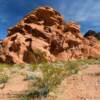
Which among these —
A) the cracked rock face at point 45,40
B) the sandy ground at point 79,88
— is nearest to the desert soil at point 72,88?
the sandy ground at point 79,88

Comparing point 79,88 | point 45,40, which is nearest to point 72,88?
point 79,88

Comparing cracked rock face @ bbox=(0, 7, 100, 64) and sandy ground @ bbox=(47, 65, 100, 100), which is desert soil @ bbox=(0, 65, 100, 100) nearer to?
sandy ground @ bbox=(47, 65, 100, 100)

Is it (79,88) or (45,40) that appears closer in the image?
(79,88)

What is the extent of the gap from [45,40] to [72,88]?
3640 centimetres

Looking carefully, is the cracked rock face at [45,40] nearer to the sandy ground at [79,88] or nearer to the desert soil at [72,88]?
the desert soil at [72,88]

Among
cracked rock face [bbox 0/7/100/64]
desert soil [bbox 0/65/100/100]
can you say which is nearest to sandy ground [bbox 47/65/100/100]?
desert soil [bbox 0/65/100/100]

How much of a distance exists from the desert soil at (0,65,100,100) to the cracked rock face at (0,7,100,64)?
90.3 ft

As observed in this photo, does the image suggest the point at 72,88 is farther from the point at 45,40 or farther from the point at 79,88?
the point at 45,40

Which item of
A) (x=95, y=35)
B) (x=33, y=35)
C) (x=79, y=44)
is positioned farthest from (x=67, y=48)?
(x=95, y=35)

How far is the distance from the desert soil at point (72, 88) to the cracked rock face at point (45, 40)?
90.3 feet

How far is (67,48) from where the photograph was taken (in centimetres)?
5166

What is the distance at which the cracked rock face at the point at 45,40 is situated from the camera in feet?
155

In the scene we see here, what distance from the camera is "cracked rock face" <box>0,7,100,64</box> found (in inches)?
1858

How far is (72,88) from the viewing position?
1439 cm
